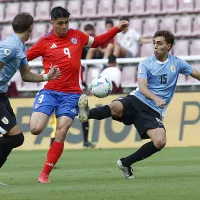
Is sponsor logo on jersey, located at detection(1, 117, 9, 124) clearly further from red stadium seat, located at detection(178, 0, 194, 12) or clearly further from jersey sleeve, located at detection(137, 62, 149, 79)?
red stadium seat, located at detection(178, 0, 194, 12)

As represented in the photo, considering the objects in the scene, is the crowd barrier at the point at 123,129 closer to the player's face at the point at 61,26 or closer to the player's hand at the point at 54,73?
the player's face at the point at 61,26

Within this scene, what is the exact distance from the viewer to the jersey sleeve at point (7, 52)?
9.46 metres

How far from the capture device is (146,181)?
31.9 feet

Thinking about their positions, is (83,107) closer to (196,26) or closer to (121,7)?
(196,26)

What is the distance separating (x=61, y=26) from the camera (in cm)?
1043

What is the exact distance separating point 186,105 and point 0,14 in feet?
26.5

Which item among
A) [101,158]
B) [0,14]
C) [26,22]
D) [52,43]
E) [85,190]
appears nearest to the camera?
[85,190]

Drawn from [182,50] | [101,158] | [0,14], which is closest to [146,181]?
[101,158]

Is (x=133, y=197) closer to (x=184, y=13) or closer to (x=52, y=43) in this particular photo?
(x=52, y=43)

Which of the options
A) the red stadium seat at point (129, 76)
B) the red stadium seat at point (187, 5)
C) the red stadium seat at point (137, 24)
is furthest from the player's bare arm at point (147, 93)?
the red stadium seat at point (187, 5)

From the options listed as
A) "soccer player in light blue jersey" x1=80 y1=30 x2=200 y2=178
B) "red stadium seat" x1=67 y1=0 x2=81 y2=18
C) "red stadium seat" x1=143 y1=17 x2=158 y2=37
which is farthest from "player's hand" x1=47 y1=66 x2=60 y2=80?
"red stadium seat" x1=67 y1=0 x2=81 y2=18

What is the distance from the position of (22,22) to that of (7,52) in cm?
43

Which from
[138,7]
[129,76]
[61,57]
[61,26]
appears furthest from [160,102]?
[138,7]

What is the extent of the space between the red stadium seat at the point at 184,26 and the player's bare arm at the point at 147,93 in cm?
1050
